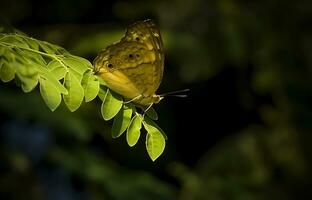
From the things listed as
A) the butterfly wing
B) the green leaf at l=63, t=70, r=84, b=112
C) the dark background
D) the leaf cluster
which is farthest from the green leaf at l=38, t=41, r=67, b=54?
the dark background

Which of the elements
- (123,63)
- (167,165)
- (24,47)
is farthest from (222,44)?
(24,47)

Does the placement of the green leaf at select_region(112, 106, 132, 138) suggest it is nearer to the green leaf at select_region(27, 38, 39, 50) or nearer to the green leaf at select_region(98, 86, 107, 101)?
the green leaf at select_region(98, 86, 107, 101)

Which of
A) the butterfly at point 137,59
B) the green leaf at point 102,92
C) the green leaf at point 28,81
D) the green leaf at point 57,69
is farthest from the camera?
the butterfly at point 137,59

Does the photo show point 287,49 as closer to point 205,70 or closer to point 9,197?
point 205,70

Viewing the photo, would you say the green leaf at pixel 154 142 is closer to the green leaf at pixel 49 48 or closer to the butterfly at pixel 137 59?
the butterfly at pixel 137 59

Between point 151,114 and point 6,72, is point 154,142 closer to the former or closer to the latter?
point 151,114

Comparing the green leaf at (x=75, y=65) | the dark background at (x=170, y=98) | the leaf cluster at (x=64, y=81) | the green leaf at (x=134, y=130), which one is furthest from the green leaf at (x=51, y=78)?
the dark background at (x=170, y=98)

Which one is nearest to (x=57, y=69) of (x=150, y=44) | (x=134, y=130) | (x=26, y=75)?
(x=26, y=75)
